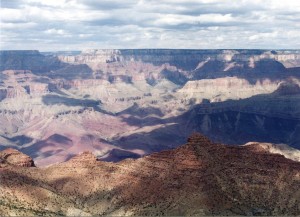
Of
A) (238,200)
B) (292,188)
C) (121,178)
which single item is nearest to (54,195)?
(121,178)

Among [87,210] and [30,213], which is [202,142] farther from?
[30,213]

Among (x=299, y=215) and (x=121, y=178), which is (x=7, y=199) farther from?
(x=299, y=215)

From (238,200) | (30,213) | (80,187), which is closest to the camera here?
(30,213)

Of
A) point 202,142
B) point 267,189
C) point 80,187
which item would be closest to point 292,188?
point 267,189

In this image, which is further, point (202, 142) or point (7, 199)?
point (202, 142)

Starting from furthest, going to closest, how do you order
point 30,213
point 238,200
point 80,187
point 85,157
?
1. point 85,157
2. point 80,187
3. point 238,200
4. point 30,213

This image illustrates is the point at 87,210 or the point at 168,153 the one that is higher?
the point at 168,153
